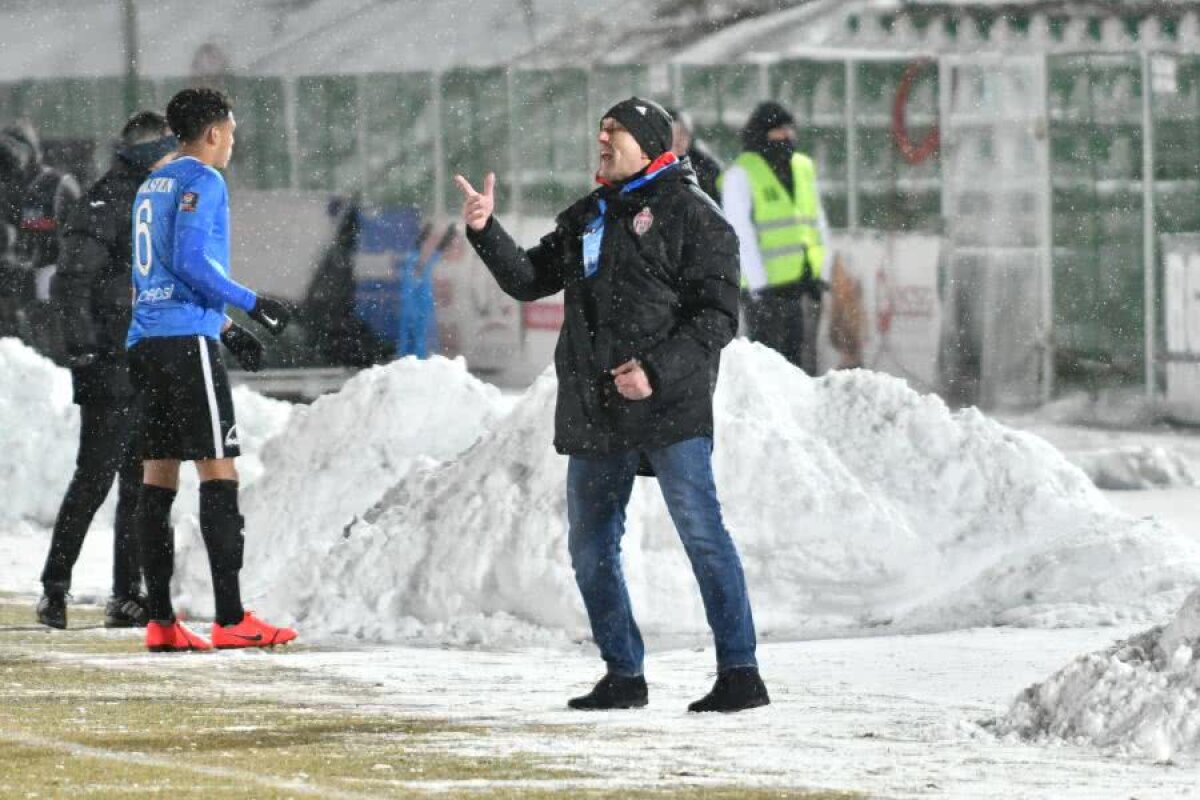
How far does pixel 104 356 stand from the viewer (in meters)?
9.70

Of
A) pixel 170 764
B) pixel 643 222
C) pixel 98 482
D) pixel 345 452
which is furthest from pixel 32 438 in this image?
pixel 170 764

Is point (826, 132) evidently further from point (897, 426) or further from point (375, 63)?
point (897, 426)

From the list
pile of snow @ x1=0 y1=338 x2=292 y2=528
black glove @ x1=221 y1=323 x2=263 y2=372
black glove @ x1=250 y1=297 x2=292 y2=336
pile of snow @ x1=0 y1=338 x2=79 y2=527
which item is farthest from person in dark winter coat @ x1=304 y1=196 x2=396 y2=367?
black glove @ x1=250 y1=297 x2=292 y2=336

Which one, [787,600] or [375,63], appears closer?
[787,600]

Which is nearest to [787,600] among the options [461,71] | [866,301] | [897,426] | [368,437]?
[897,426]

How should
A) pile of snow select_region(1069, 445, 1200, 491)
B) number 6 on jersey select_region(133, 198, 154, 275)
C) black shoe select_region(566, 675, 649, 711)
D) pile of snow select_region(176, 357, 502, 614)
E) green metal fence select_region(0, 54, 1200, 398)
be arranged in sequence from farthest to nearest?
1. green metal fence select_region(0, 54, 1200, 398)
2. pile of snow select_region(1069, 445, 1200, 491)
3. pile of snow select_region(176, 357, 502, 614)
4. number 6 on jersey select_region(133, 198, 154, 275)
5. black shoe select_region(566, 675, 649, 711)

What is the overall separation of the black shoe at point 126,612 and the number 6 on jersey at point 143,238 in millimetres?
1425

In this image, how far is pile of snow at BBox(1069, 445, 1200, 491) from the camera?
15469 millimetres

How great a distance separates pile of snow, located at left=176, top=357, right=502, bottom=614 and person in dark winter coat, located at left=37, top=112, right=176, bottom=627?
2.82ft

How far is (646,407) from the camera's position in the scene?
729cm

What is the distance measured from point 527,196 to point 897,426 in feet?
35.5

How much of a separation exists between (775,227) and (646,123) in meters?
7.18

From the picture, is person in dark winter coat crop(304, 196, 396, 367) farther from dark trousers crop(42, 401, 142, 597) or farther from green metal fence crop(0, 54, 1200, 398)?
dark trousers crop(42, 401, 142, 597)

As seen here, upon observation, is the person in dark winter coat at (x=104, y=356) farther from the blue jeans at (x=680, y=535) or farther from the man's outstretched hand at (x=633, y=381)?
the man's outstretched hand at (x=633, y=381)
